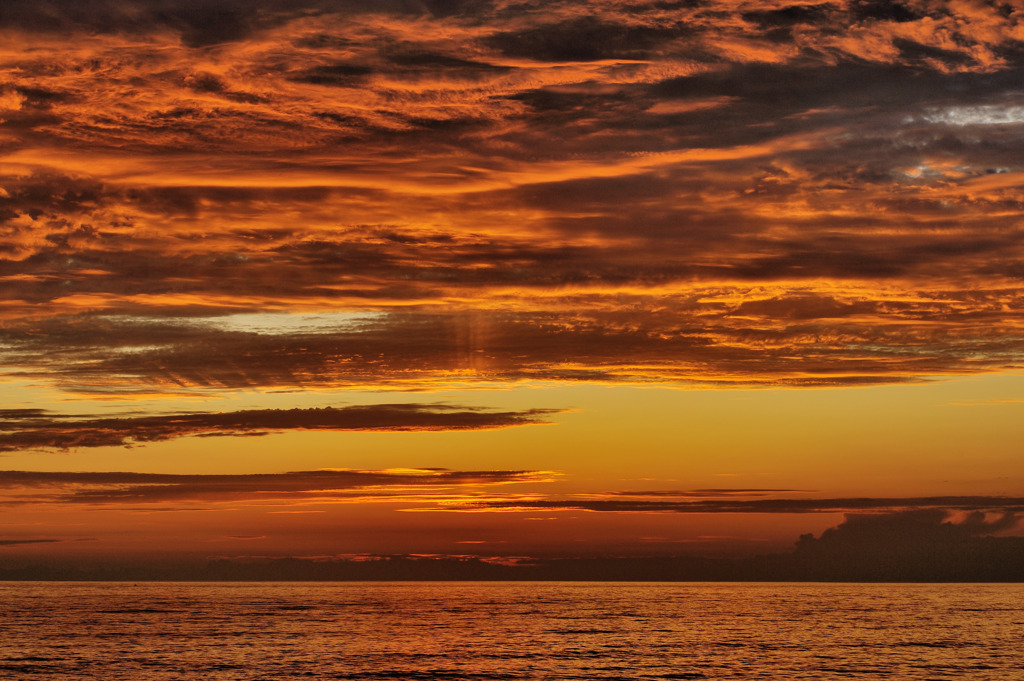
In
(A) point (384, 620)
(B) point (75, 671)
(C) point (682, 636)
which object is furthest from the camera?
(A) point (384, 620)

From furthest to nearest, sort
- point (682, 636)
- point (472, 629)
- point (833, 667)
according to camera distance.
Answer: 1. point (472, 629)
2. point (682, 636)
3. point (833, 667)

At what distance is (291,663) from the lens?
328ft

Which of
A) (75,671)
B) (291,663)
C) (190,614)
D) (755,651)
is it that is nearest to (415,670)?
(291,663)

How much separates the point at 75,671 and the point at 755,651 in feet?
234

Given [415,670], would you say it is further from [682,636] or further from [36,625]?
[36,625]

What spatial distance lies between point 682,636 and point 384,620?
214 ft

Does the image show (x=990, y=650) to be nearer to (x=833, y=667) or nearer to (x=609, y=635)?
(x=833, y=667)

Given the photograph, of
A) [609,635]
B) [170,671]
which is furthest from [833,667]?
[170,671]

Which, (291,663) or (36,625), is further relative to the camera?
(36,625)

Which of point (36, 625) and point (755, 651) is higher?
point (36, 625)

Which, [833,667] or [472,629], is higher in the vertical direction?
[472,629]

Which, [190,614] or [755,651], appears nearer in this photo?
[755,651]

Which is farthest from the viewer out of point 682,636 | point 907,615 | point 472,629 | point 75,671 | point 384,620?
point 907,615

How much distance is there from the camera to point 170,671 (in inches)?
3642
